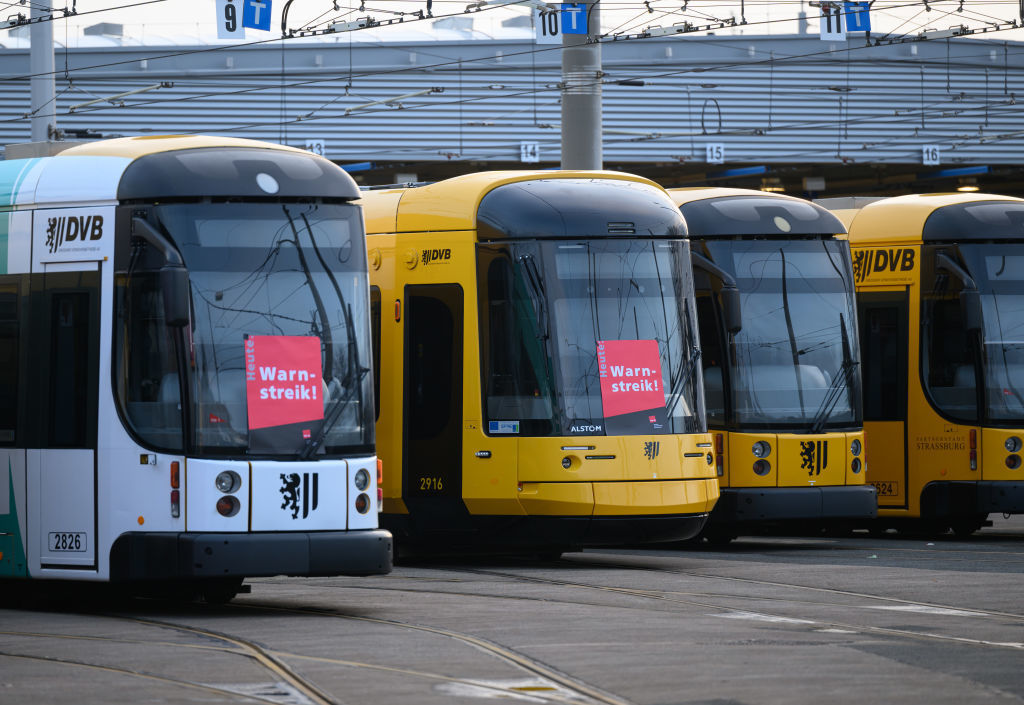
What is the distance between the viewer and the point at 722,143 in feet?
122

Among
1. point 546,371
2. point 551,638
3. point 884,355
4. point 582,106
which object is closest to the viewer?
point 551,638

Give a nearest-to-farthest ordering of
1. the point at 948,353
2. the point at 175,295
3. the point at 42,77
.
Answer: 1. the point at 175,295
2. the point at 948,353
3. the point at 42,77

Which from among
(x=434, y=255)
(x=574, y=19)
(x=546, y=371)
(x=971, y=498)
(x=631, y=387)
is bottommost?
(x=971, y=498)

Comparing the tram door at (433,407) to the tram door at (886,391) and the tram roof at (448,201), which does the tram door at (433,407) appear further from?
the tram door at (886,391)

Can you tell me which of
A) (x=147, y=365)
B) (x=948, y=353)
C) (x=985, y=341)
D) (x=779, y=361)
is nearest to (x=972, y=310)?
(x=985, y=341)

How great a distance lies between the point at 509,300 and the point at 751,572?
2886 millimetres

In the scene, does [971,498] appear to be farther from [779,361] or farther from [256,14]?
[256,14]

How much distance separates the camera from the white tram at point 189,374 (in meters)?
11.8

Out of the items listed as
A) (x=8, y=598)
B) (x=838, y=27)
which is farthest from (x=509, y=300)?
(x=838, y=27)

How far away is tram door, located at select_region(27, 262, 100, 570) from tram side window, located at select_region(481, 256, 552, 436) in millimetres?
4079

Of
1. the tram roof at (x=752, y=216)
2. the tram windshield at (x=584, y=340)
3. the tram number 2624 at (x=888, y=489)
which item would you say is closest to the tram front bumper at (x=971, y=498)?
the tram number 2624 at (x=888, y=489)

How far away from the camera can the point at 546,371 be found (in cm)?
1515

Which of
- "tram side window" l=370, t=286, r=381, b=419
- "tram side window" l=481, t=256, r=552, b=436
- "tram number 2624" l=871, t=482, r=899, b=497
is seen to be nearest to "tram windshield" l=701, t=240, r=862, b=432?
"tram number 2624" l=871, t=482, r=899, b=497

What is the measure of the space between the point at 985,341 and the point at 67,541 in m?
9.98
